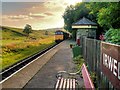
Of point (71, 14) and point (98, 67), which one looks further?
point (71, 14)

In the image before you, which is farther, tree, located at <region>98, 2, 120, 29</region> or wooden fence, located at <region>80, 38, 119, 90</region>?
tree, located at <region>98, 2, 120, 29</region>

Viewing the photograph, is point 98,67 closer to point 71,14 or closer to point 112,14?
point 112,14

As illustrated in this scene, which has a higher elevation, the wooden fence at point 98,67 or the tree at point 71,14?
the tree at point 71,14

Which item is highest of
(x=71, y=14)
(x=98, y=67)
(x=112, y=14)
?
Answer: (x=71, y=14)

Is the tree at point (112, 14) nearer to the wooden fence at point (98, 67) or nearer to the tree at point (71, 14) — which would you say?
the wooden fence at point (98, 67)

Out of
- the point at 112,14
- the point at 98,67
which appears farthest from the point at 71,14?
the point at 98,67

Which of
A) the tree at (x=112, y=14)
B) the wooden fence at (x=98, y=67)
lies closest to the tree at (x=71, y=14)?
the tree at (x=112, y=14)

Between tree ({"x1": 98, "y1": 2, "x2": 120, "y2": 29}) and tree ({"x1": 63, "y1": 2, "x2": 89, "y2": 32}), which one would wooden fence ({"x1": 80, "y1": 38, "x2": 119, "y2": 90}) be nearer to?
tree ({"x1": 98, "y1": 2, "x2": 120, "y2": 29})

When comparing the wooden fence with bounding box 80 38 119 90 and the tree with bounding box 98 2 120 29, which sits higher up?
the tree with bounding box 98 2 120 29

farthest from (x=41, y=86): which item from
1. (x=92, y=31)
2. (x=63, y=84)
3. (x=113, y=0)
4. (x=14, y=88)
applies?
(x=92, y=31)

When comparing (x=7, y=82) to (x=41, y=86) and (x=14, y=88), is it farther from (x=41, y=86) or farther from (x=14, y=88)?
(x=41, y=86)

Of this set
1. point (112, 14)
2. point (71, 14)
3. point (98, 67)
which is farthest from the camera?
point (71, 14)

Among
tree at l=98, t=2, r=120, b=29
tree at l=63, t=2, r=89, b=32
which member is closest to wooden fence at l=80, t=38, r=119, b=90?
tree at l=98, t=2, r=120, b=29

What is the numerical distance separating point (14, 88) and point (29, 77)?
2.02 metres
